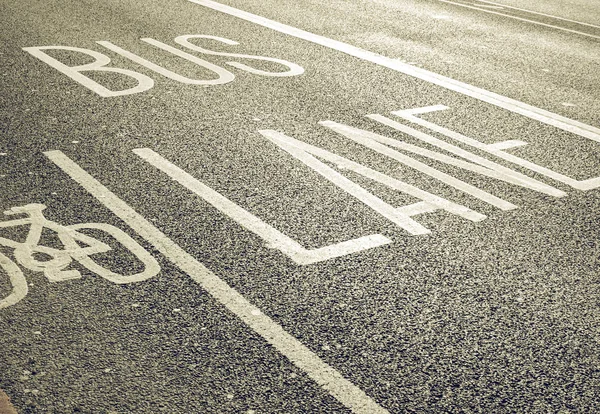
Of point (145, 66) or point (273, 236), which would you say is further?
point (145, 66)

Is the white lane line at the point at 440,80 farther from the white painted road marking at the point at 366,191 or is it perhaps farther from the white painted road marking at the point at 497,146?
the white painted road marking at the point at 366,191

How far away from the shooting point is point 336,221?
5395 millimetres

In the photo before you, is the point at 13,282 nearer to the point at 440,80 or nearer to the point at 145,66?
the point at 145,66

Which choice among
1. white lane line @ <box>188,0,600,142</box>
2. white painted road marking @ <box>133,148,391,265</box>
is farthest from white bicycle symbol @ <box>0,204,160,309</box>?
white lane line @ <box>188,0,600,142</box>

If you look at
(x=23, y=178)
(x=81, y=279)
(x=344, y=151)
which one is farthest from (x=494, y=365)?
(x=23, y=178)

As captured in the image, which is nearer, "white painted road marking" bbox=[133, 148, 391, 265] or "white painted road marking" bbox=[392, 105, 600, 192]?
"white painted road marking" bbox=[133, 148, 391, 265]

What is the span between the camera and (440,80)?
8.71 m

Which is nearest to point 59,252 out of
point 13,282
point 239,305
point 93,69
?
point 13,282

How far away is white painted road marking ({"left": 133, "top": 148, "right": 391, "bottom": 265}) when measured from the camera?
4.95m

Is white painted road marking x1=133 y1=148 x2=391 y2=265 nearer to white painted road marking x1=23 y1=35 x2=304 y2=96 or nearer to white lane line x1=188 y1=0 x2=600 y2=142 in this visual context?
white painted road marking x1=23 y1=35 x2=304 y2=96

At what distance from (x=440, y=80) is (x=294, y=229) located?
13.6 feet

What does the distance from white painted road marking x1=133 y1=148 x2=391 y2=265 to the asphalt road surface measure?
18mm

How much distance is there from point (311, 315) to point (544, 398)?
4.29 feet

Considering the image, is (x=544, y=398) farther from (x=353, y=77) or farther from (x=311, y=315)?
(x=353, y=77)
